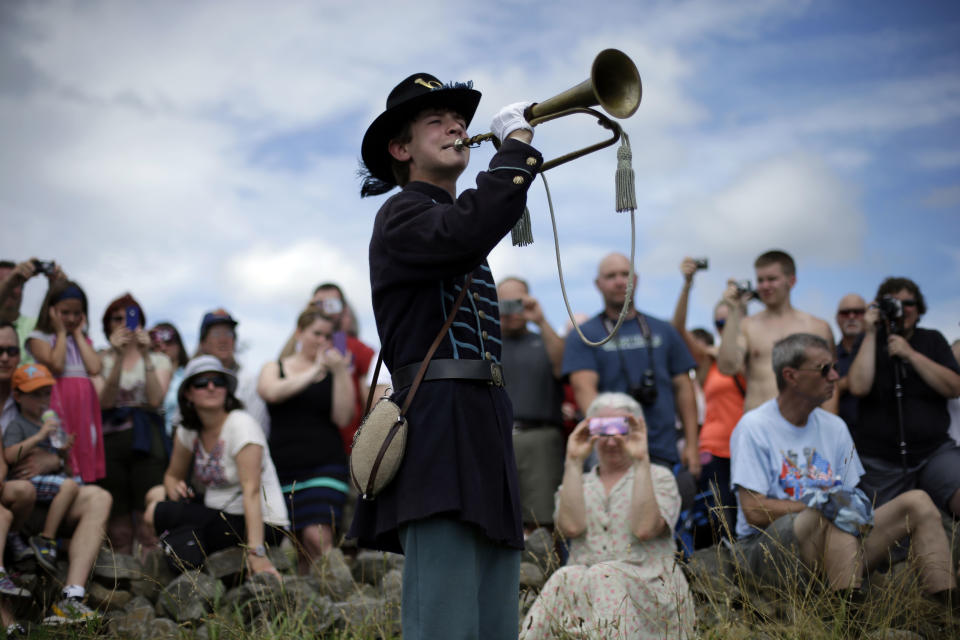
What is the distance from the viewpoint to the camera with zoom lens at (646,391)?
6.29 meters

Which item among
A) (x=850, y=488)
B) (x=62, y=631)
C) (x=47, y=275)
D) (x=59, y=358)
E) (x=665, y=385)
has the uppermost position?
(x=47, y=275)

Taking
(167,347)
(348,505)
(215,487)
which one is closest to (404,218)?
(215,487)

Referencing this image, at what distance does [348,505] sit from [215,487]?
2.69 m

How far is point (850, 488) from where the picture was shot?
15.3ft

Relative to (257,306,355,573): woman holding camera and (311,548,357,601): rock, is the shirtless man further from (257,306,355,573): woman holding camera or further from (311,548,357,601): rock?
(311,548,357,601): rock

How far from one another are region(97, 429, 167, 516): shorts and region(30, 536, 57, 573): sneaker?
38.9 inches

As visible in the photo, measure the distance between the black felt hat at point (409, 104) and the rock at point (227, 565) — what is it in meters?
3.40

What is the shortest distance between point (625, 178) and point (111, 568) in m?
4.07

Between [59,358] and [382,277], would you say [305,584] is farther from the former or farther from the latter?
[382,277]

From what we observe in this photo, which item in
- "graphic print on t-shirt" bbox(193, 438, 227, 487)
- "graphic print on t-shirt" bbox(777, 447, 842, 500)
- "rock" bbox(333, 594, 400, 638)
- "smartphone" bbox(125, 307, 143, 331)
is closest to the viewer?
"rock" bbox(333, 594, 400, 638)

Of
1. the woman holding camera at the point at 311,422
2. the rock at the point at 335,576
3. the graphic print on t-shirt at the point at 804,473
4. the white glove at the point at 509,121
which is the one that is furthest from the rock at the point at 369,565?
the white glove at the point at 509,121

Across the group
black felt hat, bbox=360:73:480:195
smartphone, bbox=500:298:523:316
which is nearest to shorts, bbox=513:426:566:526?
smartphone, bbox=500:298:523:316

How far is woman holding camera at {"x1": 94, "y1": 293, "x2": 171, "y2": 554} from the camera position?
21.2 feet

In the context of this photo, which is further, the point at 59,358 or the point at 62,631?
the point at 59,358
